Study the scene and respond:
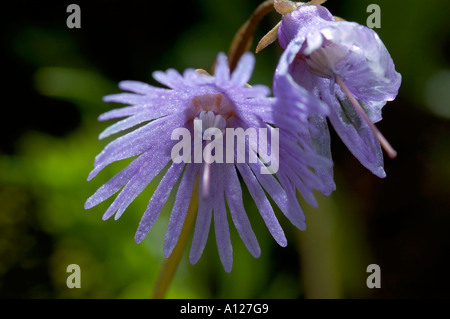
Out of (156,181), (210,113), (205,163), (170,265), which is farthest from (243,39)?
(156,181)

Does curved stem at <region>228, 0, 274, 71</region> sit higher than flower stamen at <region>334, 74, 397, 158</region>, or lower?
higher

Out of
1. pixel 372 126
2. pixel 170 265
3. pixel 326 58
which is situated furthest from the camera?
pixel 170 265

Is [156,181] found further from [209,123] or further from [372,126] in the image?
[372,126]

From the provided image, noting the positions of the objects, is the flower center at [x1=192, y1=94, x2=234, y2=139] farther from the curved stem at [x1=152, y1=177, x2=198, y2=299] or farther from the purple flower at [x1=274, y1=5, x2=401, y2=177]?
the curved stem at [x1=152, y1=177, x2=198, y2=299]

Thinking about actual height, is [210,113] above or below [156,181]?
above

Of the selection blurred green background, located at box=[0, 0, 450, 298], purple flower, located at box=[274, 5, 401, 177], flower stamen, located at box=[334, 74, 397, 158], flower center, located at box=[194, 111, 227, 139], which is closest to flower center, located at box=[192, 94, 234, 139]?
flower center, located at box=[194, 111, 227, 139]

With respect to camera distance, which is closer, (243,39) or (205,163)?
(205,163)

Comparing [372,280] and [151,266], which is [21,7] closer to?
[151,266]
